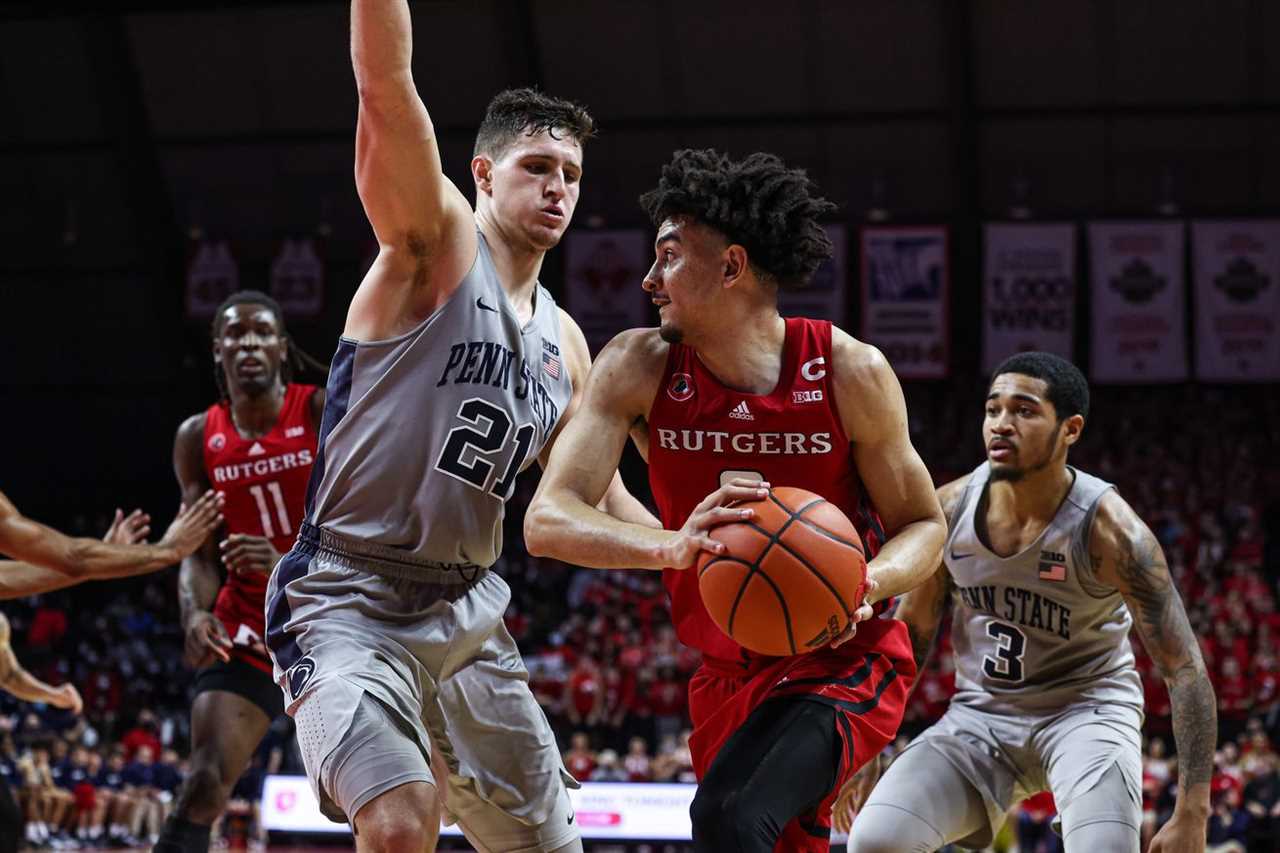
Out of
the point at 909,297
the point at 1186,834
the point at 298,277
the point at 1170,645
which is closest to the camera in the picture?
the point at 1186,834

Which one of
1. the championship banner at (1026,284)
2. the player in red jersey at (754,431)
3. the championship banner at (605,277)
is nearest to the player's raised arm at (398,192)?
the player in red jersey at (754,431)

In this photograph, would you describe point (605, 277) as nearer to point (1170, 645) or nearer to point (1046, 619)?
point (1046, 619)

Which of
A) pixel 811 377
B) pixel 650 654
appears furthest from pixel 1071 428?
pixel 650 654

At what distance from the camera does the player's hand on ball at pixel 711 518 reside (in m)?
3.31

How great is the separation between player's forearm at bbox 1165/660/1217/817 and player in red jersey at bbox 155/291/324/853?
3.33 metres

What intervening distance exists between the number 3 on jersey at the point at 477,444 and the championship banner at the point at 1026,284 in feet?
51.9

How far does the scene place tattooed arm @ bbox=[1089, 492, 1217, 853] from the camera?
14.9 ft

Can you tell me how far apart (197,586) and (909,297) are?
1428cm

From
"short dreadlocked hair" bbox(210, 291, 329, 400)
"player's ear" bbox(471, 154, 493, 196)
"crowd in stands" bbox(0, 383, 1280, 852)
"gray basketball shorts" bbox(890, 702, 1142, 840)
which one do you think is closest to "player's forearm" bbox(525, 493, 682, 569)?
"player's ear" bbox(471, 154, 493, 196)

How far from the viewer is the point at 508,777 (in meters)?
3.97

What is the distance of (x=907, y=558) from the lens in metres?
3.71

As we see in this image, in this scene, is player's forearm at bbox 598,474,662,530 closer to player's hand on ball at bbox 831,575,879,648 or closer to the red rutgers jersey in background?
the red rutgers jersey in background

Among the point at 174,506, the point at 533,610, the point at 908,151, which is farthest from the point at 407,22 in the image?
the point at 174,506

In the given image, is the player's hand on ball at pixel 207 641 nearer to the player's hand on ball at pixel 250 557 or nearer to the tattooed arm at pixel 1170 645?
the player's hand on ball at pixel 250 557
